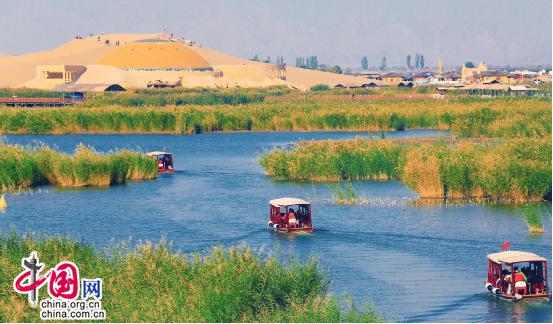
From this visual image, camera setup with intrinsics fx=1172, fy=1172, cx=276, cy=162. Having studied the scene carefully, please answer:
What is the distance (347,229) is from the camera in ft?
118

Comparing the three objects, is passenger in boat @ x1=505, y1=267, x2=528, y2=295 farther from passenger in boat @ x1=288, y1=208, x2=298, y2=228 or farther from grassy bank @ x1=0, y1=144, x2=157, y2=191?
grassy bank @ x1=0, y1=144, x2=157, y2=191

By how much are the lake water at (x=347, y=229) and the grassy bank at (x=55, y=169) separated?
2.57 feet

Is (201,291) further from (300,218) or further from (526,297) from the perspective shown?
(300,218)

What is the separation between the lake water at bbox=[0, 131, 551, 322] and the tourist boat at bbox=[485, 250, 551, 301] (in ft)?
1.13

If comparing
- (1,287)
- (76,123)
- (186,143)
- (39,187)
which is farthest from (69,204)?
(76,123)

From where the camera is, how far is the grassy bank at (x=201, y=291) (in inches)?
850

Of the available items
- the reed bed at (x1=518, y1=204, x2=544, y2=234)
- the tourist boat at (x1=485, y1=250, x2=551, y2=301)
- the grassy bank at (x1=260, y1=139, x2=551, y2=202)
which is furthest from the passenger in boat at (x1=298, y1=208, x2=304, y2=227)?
the tourist boat at (x1=485, y1=250, x2=551, y2=301)

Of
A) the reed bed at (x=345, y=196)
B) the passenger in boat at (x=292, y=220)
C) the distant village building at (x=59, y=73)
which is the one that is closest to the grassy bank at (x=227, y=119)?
the reed bed at (x=345, y=196)

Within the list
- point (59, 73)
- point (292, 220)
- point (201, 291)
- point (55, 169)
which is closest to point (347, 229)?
point (292, 220)

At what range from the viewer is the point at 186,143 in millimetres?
71625

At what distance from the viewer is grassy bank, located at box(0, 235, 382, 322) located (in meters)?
21.6

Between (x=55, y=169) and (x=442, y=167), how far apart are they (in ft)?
50.7

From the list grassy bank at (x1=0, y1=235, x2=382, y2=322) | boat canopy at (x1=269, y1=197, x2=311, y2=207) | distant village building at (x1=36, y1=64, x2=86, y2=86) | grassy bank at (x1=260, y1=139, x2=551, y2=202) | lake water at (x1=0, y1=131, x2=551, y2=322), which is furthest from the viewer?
distant village building at (x1=36, y1=64, x2=86, y2=86)

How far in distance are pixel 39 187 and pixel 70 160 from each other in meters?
1.64
